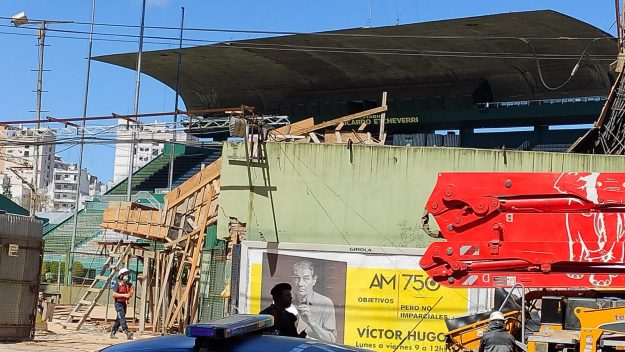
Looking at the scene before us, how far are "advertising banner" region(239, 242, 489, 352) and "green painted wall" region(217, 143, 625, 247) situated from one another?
1.09 meters

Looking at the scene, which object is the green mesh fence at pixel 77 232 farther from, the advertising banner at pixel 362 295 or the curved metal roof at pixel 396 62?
the advertising banner at pixel 362 295

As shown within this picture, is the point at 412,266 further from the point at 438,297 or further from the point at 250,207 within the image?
the point at 250,207

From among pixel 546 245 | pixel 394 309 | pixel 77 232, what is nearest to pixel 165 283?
pixel 394 309

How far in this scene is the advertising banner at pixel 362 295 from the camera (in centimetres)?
1684

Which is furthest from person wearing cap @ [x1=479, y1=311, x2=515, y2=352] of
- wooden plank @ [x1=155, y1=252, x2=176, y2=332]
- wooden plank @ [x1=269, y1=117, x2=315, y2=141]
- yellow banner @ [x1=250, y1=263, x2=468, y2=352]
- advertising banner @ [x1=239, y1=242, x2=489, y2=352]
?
wooden plank @ [x1=155, y1=252, x2=176, y2=332]

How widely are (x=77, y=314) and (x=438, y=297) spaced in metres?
15.0

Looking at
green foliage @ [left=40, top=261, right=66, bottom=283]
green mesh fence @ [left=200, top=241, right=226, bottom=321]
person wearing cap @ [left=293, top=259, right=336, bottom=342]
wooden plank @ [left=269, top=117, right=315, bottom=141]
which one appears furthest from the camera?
green foliage @ [left=40, top=261, right=66, bottom=283]

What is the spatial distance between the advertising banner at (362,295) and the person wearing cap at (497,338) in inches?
264

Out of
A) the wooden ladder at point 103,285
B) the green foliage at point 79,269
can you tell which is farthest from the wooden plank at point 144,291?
the green foliage at point 79,269

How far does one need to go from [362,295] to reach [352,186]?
8.48 ft

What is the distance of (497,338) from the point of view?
381 inches

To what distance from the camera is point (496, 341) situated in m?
9.70

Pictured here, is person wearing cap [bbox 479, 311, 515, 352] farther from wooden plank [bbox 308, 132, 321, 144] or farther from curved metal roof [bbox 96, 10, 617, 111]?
curved metal roof [bbox 96, 10, 617, 111]

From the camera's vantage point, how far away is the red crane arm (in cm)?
929
